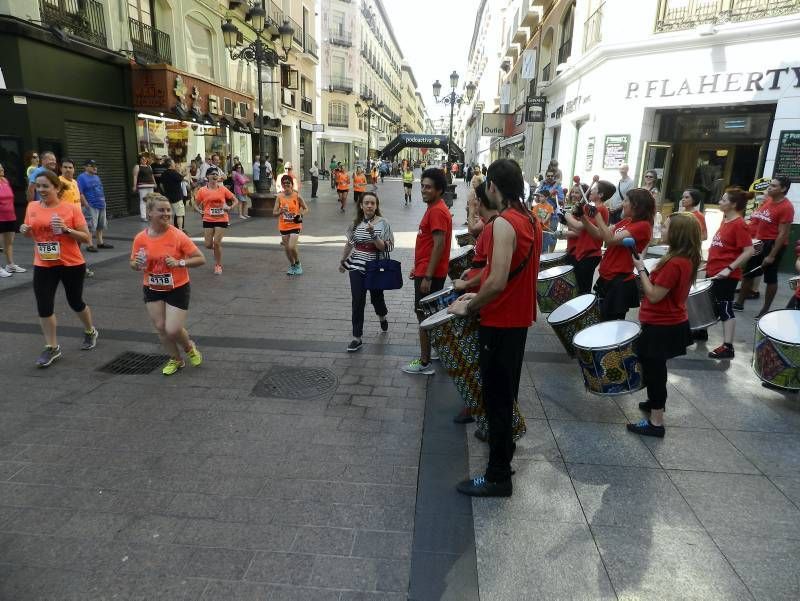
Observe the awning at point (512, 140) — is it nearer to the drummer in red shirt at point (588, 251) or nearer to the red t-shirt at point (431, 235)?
the drummer in red shirt at point (588, 251)

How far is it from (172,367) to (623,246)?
13.9 feet

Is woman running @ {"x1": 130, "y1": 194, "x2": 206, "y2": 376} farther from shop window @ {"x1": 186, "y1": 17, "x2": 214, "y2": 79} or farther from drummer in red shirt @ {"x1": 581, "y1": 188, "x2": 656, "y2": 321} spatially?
shop window @ {"x1": 186, "y1": 17, "x2": 214, "y2": 79}

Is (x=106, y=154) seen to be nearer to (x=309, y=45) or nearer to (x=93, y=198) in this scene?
(x=93, y=198)

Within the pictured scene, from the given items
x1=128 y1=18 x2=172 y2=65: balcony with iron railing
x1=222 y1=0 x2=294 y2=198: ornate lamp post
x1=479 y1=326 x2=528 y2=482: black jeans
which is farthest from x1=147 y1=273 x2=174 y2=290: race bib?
x1=128 y1=18 x2=172 y2=65: balcony with iron railing

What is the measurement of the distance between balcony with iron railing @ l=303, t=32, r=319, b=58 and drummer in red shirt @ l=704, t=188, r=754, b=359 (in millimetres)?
31303

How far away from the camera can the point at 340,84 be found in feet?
155

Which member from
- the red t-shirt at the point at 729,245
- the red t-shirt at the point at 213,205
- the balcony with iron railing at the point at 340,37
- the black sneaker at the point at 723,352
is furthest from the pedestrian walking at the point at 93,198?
the balcony with iron railing at the point at 340,37

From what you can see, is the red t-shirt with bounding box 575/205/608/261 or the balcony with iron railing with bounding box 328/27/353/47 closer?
the red t-shirt with bounding box 575/205/608/261

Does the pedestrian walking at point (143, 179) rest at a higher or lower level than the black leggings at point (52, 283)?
higher

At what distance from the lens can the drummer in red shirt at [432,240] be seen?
4.38 meters

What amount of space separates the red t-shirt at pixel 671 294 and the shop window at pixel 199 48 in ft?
60.0

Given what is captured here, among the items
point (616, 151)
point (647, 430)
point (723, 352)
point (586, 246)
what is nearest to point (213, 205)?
point (586, 246)

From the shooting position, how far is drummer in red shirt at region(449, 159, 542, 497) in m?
2.63

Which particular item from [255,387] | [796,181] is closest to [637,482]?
[255,387]
